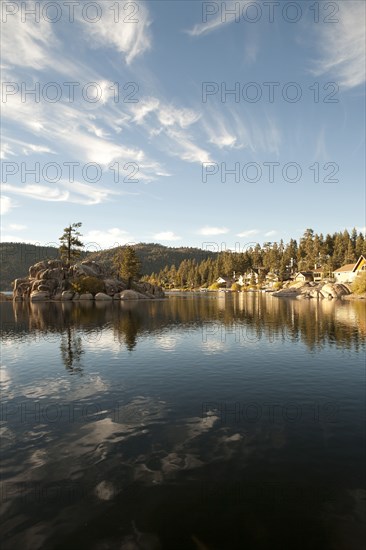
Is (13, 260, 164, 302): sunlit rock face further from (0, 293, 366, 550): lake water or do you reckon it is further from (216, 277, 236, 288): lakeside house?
(216, 277, 236, 288): lakeside house

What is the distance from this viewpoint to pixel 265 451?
1226 cm

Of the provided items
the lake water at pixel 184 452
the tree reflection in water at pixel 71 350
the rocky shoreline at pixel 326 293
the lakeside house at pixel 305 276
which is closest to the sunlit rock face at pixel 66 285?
the rocky shoreline at pixel 326 293

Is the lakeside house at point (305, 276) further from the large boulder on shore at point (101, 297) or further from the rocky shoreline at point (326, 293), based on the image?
the large boulder on shore at point (101, 297)

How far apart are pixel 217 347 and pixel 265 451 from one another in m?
18.7

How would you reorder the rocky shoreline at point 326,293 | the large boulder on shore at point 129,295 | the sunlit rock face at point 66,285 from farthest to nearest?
1. the large boulder on shore at point 129,295
2. the rocky shoreline at point 326,293
3. the sunlit rock face at point 66,285

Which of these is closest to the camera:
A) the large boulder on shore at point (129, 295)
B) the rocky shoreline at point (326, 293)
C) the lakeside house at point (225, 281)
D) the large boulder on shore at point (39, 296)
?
the large boulder on shore at point (39, 296)

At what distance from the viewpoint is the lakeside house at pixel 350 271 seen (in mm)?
113688

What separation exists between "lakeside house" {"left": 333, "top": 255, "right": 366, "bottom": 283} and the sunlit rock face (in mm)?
75865

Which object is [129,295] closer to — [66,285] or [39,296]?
[66,285]

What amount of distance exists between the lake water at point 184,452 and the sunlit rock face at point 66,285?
73650 mm

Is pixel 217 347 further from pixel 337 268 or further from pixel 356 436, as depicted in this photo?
pixel 337 268

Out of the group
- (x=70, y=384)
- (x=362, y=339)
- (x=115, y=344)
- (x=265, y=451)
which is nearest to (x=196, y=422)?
(x=265, y=451)

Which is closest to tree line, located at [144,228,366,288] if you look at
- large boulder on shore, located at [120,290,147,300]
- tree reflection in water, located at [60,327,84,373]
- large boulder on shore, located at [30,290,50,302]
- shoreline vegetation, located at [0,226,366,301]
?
shoreline vegetation, located at [0,226,366,301]

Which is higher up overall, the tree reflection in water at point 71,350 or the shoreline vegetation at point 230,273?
the shoreline vegetation at point 230,273
